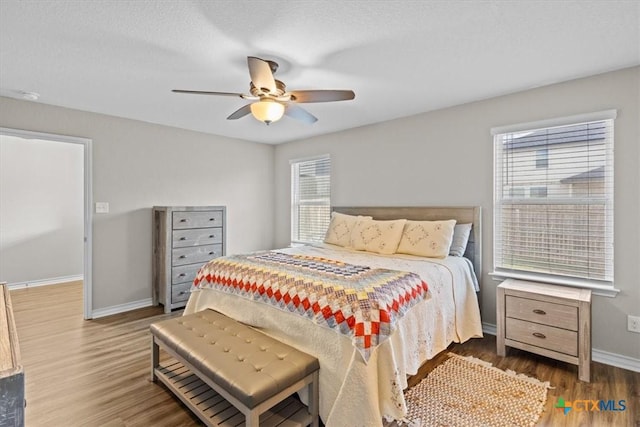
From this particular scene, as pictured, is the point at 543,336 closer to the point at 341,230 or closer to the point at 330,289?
the point at 330,289

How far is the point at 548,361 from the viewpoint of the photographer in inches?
102

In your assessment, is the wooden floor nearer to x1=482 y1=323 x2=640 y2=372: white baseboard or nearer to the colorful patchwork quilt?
x1=482 y1=323 x2=640 y2=372: white baseboard

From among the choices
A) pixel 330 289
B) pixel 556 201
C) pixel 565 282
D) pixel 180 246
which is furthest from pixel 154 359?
pixel 556 201

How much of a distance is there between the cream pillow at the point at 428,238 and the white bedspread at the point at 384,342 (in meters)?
0.12

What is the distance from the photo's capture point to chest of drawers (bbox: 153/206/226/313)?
382 cm

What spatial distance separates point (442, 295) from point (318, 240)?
2633 mm

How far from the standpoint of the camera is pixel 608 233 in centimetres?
256

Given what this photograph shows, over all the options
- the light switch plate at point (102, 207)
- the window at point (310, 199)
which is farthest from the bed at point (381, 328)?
the light switch plate at point (102, 207)

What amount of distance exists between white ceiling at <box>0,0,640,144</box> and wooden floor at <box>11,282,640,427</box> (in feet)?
7.75

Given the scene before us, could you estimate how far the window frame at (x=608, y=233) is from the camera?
253 centimetres

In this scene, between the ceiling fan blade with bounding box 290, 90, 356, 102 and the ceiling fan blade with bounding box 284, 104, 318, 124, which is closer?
the ceiling fan blade with bounding box 290, 90, 356, 102

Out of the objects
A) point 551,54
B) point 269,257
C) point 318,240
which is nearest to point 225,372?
point 269,257

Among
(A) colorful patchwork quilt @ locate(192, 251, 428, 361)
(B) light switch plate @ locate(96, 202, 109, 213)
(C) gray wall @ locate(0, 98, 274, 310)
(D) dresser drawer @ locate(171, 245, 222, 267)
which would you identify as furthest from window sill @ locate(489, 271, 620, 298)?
(B) light switch plate @ locate(96, 202, 109, 213)

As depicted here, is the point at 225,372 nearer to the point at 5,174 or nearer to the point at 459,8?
the point at 459,8
